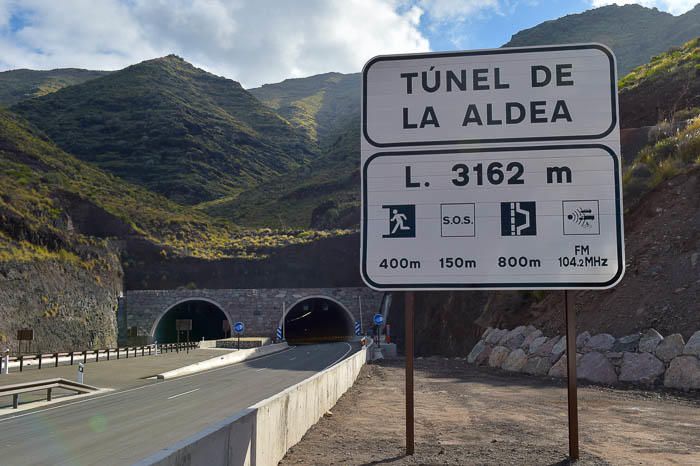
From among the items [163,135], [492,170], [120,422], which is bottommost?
[120,422]

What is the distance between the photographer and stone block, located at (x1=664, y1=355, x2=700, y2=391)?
1576 cm

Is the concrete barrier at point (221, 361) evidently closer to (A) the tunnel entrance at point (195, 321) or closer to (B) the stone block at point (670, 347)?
(A) the tunnel entrance at point (195, 321)

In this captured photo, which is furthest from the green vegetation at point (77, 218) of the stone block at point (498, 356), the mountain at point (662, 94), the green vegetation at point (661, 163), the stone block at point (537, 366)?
the green vegetation at point (661, 163)

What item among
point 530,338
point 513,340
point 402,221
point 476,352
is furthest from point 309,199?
point 402,221

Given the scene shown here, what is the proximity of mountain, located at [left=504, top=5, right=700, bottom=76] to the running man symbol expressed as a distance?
138 metres

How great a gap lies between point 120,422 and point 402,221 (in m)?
9.82

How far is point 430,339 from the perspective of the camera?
49906 mm

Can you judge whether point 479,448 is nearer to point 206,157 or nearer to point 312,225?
point 312,225

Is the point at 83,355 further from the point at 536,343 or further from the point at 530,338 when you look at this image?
the point at 536,343

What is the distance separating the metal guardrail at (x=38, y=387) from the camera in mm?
16516

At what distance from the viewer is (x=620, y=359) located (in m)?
18.5

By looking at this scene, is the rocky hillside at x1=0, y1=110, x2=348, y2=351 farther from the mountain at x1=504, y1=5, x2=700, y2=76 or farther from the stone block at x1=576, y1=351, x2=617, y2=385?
the mountain at x1=504, y1=5, x2=700, y2=76

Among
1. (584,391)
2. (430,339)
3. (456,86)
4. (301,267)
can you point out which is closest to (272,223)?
(301,267)

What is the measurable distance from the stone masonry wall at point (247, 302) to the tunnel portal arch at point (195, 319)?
0.45m
